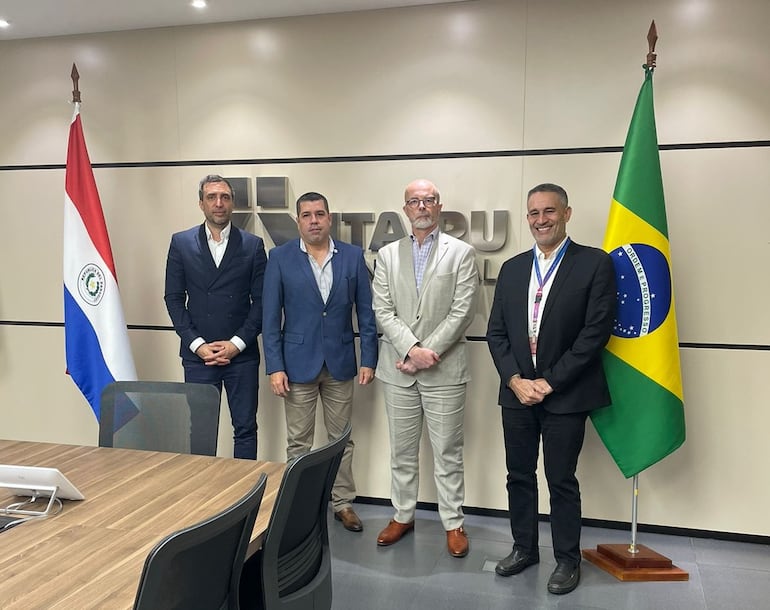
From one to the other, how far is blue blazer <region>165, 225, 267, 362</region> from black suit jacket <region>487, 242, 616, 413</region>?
1.54 meters

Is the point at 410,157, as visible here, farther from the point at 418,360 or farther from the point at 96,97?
the point at 96,97

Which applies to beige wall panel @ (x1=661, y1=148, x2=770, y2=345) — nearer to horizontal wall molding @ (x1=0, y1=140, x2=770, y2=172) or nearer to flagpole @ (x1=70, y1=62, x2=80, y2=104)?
horizontal wall molding @ (x1=0, y1=140, x2=770, y2=172)

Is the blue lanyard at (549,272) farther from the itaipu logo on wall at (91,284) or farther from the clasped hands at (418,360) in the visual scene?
the itaipu logo on wall at (91,284)

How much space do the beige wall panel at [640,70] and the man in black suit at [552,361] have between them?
76 centimetres

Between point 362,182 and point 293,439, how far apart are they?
1.58 meters

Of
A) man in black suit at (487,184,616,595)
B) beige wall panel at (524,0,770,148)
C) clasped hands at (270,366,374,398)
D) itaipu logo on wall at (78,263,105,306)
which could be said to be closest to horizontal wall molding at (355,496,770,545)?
man in black suit at (487,184,616,595)

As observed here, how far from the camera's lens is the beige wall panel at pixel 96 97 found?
423cm

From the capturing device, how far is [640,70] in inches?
139

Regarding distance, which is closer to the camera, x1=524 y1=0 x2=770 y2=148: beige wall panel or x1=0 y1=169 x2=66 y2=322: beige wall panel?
x1=524 y1=0 x2=770 y2=148: beige wall panel

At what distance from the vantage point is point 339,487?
3.82 metres

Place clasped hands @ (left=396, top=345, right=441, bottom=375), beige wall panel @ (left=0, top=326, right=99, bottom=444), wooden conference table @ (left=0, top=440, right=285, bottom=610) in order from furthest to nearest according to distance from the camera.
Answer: beige wall panel @ (left=0, top=326, right=99, bottom=444)
clasped hands @ (left=396, top=345, right=441, bottom=375)
wooden conference table @ (left=0, top=440, right=285, bottom=610)

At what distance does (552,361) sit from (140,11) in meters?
3.10

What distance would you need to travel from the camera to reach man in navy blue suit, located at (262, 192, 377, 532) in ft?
11.8

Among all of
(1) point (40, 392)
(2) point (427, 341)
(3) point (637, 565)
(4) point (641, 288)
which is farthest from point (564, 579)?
(1) point (40, 392)
